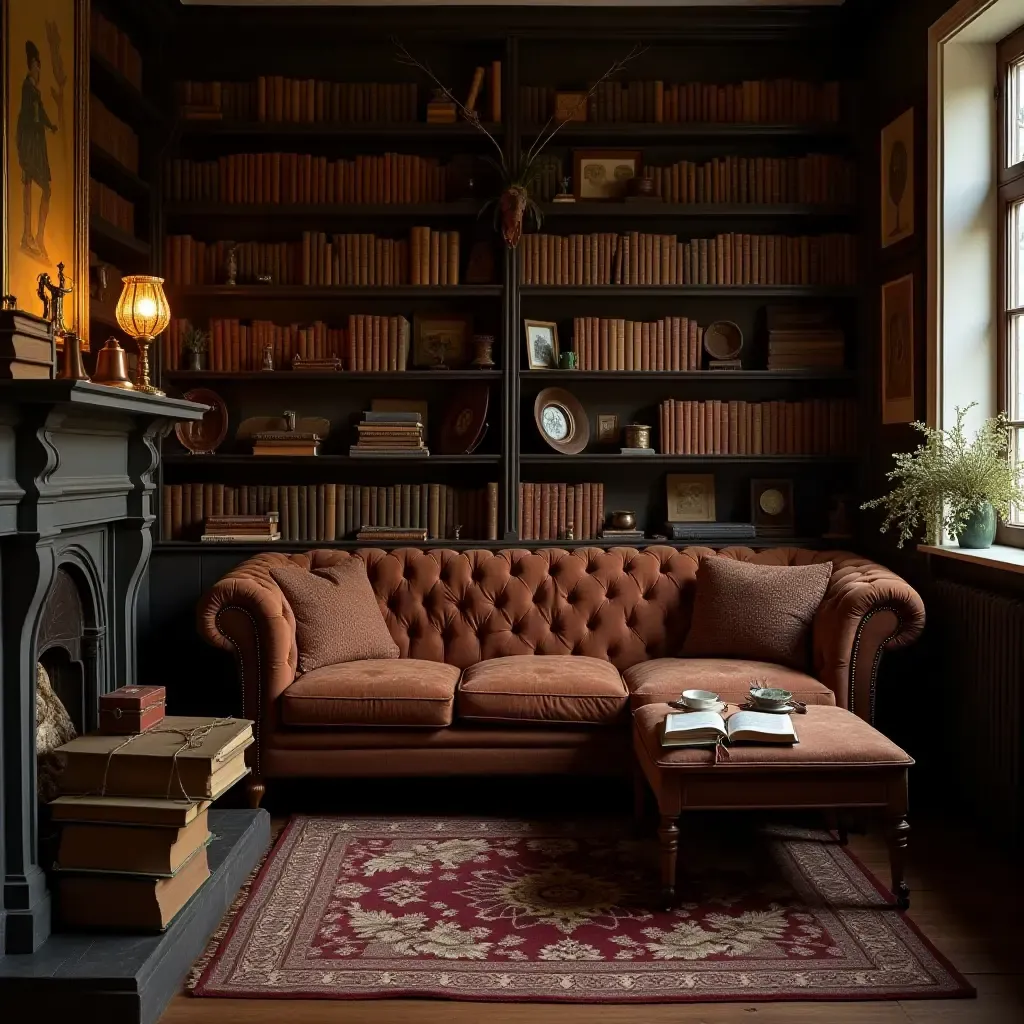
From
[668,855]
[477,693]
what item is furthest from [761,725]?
[477,693]

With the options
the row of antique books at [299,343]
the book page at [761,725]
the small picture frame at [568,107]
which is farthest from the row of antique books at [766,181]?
the book page at [761,725]

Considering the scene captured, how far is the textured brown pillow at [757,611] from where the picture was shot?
4.26 meters

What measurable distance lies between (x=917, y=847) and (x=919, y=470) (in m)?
1.35

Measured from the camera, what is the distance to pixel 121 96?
15.3 feet

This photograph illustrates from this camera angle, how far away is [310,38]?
201 inches

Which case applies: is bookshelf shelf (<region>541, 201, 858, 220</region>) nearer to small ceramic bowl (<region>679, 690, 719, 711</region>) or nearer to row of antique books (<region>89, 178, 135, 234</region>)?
row of antique books (<region>89, 178, 135, 234</region>)

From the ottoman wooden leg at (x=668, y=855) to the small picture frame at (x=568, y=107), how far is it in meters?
3.23

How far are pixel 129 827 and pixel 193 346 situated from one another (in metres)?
2.81

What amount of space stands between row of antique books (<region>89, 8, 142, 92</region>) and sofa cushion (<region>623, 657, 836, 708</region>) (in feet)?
10.3

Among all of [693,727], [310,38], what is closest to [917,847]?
[693,727]

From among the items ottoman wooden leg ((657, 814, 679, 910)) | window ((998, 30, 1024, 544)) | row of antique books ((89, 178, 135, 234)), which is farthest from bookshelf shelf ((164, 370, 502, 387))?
ottoman wooden leg ((657, 814, 679, 910))

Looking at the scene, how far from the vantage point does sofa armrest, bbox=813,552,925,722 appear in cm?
397

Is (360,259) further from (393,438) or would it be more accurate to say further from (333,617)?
(333,617)

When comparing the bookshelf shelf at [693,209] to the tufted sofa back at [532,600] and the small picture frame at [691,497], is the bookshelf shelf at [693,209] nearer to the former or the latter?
the small picture frame at [691,497]
